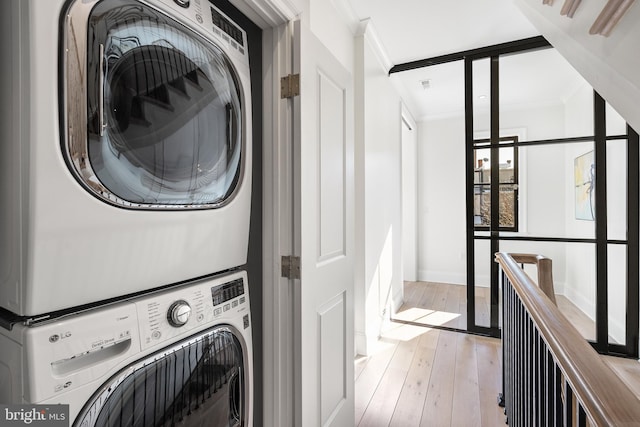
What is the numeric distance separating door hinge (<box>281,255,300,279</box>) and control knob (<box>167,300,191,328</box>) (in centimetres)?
48

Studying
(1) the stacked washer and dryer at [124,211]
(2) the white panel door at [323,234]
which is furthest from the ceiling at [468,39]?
(1) the stacked washer and dryer at [124,211]

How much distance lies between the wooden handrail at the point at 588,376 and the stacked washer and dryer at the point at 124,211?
928 millimetres

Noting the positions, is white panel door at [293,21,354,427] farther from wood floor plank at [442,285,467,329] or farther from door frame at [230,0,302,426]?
wood floor plank at [442,285,467,329]

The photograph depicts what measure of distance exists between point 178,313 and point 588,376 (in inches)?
37.3

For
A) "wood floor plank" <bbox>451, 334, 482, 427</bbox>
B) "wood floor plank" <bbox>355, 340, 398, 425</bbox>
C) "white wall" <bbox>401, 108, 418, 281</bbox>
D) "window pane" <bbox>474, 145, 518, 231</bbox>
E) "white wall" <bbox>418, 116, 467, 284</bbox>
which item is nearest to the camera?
"wood floor plank" <bbox>451, 334, 482, 427</bbox>

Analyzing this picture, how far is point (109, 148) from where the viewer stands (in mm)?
733

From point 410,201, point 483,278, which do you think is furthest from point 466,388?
point 410,201

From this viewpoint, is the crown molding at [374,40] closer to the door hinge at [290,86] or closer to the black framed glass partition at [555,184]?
the black framed glass partition at [555,184]

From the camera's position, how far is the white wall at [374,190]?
8.81ft

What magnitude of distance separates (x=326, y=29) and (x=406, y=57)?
133cm

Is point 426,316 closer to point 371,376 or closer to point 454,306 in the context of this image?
point 454,306

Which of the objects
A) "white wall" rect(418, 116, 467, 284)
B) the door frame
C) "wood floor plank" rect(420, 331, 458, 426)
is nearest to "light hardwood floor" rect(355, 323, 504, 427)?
"wood floor plank" rect(420, 331, 458, 426)

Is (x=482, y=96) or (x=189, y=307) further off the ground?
(x=482, y=96)

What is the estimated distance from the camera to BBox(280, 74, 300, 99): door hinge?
134cm
